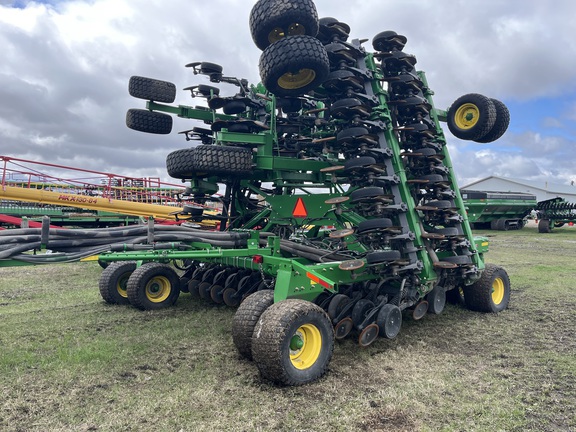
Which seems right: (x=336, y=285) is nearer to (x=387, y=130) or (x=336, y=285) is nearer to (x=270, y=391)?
(x=270, y=391)

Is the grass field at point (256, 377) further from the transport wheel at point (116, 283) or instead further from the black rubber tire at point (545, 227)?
the black rubber tire at point (545, 227)

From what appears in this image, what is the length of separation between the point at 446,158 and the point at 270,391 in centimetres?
340

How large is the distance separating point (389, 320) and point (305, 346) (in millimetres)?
955

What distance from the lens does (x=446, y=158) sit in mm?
5078

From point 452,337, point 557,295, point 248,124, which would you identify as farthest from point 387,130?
point 557,295

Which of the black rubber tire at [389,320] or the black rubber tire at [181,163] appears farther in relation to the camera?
the black rubber tire at [181,163]

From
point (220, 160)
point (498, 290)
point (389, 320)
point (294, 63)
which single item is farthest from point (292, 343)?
point (498, 290)

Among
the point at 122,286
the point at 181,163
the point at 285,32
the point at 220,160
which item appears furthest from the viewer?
the point at 122,286

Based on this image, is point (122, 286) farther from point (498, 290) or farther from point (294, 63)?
point (498, 290)

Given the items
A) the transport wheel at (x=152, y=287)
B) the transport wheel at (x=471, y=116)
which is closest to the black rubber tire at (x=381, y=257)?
the transport wheel at (x=471, y=116)

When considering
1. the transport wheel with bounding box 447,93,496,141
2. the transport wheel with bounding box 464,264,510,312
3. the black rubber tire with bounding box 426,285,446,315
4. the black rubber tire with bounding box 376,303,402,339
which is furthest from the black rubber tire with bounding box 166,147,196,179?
the transport wheel with bounding box 464,264,510,312

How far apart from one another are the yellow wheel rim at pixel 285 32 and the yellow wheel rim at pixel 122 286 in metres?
3.62

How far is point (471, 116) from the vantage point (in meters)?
5.63

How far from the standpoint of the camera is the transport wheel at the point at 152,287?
5.34 metres
